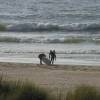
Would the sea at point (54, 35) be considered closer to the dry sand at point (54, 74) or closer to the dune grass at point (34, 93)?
the dry sand at point (54, 74)

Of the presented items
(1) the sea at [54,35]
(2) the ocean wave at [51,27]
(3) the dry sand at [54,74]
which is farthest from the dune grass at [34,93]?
(2) the ocean wave at [51,27]

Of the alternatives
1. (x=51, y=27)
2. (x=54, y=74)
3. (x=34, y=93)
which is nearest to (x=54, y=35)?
(x=51, y=27)

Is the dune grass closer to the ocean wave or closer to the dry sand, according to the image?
the dry sand

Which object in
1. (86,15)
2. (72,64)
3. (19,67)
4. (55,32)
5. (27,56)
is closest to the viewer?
(19,67)

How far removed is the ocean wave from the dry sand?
19.8 metres

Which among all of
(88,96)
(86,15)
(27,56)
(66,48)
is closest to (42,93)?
(88,96)

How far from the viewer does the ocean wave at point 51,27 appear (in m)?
42.1

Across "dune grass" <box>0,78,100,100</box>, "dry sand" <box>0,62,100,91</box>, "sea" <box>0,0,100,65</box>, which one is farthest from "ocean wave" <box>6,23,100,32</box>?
"dune grass" <box>0,78,100,100</box>

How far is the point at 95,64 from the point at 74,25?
2105 centimetres

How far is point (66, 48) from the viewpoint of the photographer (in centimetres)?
2905

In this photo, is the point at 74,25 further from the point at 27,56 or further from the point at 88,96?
the point at 88,96

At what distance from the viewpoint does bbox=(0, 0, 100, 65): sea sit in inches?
1015

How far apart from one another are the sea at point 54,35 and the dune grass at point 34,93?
1233 cm

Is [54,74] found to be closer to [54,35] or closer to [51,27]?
[54,35]
